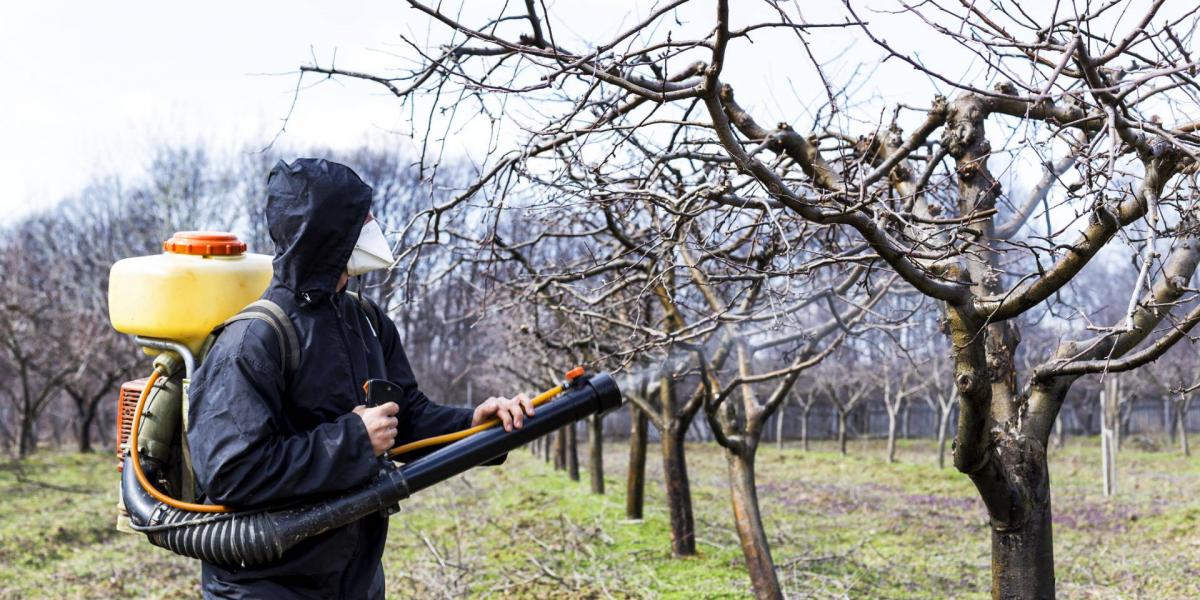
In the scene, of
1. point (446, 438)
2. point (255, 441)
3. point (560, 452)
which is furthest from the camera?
point (560, 452)

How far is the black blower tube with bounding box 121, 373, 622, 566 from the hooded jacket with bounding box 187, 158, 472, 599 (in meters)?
0.05

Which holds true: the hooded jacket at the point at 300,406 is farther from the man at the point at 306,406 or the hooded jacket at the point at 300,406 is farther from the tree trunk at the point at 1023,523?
the tree trunk at the point at 1023,523

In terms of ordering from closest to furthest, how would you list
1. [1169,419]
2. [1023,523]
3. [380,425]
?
[380,425], [1023,523], [1169,419]

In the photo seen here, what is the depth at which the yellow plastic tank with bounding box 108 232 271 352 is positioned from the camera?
9.43ft

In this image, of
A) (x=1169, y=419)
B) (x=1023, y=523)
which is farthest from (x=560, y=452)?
(x=1169, y=419)

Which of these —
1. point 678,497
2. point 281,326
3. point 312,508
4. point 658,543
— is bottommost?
point 658,543

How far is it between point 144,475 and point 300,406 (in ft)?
1.66

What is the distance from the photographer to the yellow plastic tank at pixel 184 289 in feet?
9.43

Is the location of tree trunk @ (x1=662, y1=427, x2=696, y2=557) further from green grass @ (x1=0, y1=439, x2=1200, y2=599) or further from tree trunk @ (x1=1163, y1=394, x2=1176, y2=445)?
tree trunk @ (x1=1163, y1=394, x2=1176, y2=445)

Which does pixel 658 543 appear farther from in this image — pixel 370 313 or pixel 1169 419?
pixel 1169 419

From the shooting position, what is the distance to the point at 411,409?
316cm

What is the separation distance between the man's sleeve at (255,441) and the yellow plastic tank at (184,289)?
14.0 inches

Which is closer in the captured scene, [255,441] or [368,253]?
[255,441]

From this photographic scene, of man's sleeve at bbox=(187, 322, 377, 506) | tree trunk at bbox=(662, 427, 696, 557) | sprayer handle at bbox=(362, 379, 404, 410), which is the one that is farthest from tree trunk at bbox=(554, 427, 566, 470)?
man's sleeve at bbox=(187, 322, 377, 506)
